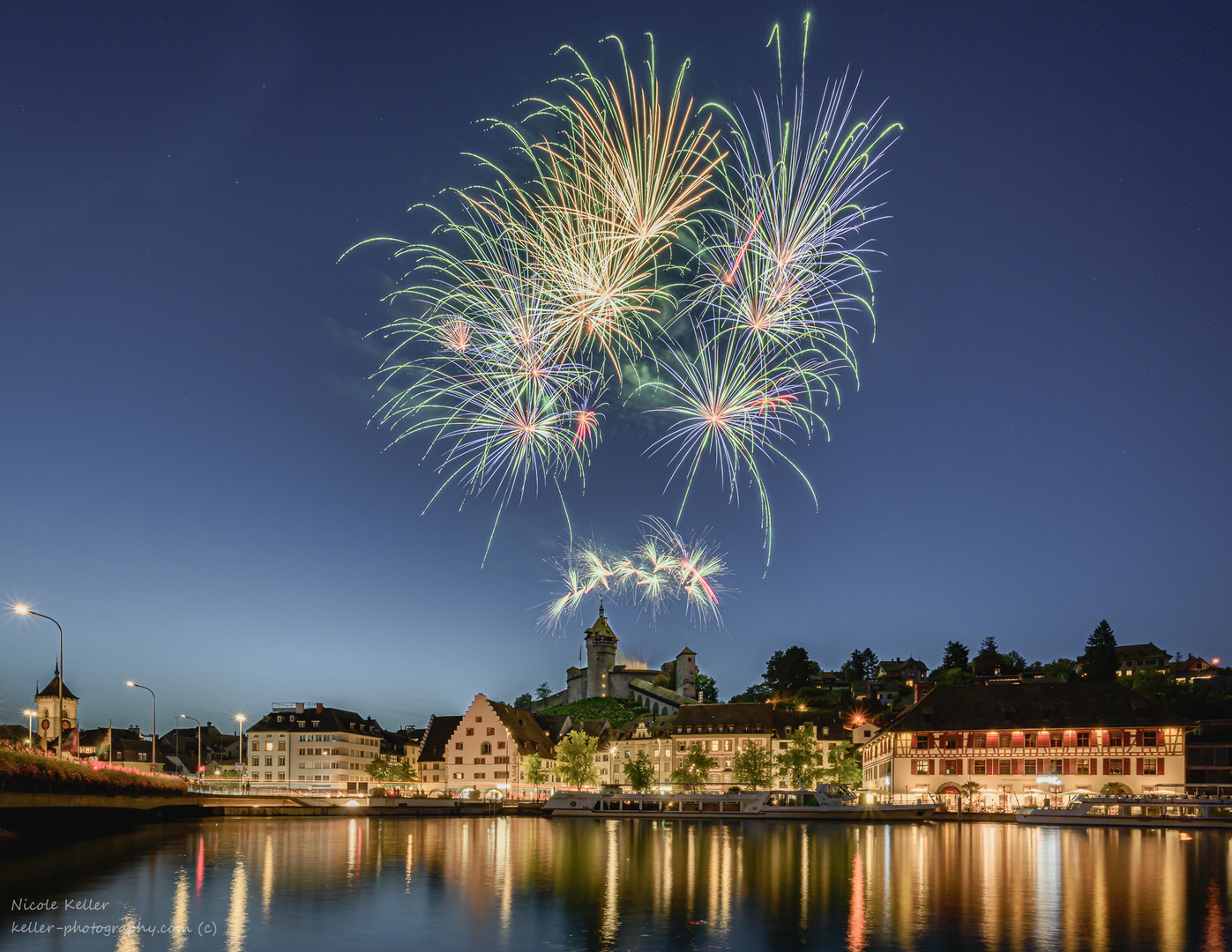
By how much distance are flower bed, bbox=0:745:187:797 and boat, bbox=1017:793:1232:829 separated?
65751mm

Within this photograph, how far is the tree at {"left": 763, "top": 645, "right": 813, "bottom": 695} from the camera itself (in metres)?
189

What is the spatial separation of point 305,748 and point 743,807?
76.4 metres

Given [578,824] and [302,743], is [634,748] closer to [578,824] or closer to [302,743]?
[302,743]

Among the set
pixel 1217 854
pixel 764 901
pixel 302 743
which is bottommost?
pixel 302 743

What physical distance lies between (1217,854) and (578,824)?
4654 centimetres

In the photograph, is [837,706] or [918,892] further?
[837,706]

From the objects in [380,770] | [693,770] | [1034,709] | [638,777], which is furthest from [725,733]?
[1034,709]

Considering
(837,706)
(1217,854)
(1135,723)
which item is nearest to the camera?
(1217,854)

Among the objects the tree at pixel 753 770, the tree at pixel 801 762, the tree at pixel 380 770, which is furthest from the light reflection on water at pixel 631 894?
the tree at pixel 380 770

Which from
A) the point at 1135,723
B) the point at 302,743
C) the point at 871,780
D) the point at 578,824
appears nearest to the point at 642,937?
the point at 578,824

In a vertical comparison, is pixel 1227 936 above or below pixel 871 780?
above

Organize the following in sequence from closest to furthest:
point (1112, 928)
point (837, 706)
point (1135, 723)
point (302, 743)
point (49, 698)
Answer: point (1112, 928) < point (1135, 723) < point (49, 698) < point (302, 743) < point (837, 706)

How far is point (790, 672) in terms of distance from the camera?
18925cm

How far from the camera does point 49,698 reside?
136 meters
